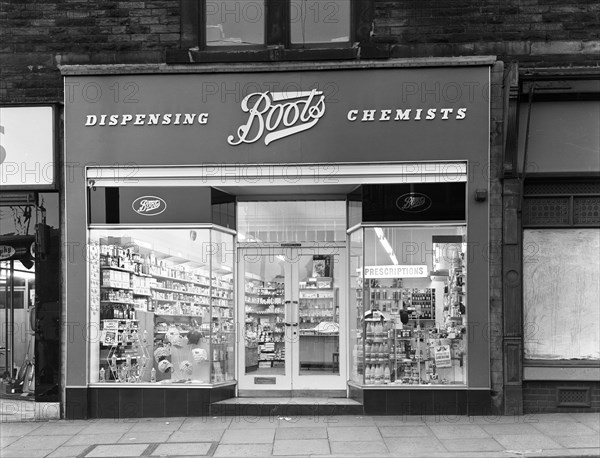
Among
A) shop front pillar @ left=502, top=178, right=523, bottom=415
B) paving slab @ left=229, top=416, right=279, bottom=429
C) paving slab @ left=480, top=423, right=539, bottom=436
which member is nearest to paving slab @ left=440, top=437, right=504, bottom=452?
paving slab @ left=480, top=423, right=539, bottom=436

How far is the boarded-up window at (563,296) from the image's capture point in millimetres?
9922

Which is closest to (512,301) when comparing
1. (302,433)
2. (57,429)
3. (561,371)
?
(561,371)

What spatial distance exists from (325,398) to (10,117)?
642 centimetres

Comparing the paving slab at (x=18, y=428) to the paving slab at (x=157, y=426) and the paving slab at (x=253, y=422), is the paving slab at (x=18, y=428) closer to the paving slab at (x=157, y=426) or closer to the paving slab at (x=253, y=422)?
the paving slab at (x=157, y=426)

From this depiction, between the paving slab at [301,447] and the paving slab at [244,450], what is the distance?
0.35 ft

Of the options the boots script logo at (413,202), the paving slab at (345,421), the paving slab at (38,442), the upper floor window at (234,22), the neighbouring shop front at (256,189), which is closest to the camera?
the paving slab at (38,442)

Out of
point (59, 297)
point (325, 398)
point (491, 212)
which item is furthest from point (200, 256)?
point (491, 212)

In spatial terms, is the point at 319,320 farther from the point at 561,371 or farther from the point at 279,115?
the point at 561,371

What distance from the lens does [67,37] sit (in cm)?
1032

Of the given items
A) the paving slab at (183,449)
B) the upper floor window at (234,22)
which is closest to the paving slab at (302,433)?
the paving slab at (183,449)

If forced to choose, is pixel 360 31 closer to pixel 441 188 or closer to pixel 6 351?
pixel 441 188

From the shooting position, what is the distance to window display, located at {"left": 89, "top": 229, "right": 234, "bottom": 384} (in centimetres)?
1009

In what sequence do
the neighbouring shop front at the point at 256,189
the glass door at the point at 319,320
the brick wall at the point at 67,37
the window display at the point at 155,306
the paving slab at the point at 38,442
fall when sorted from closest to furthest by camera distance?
the paving slab at the point at 38,442, the neighbouring shop front at the point at 256,189, the window display at the point at 155,306, the brick wall at the point at 67,37, the glass door at the point at 319,320

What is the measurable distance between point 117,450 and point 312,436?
2434mm
